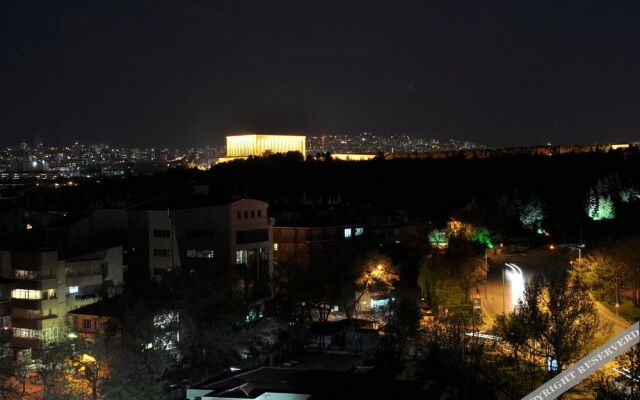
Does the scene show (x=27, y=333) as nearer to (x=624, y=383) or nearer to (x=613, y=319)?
(x=613, y=319)

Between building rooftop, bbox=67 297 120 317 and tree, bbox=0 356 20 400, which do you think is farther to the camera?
building rooftop, bbox=67 297 120 317

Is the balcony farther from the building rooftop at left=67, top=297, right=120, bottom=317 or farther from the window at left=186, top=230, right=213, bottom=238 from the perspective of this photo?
the window at left=186, top=230, right=213, bottom=238

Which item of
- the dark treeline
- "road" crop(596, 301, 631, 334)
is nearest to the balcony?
the dark treeline

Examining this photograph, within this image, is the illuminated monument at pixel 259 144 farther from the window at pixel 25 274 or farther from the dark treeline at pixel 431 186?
the window at pixel 25 274

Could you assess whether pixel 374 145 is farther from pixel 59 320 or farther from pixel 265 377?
pixel 265 377

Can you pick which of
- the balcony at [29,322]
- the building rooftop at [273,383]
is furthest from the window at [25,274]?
the building rooftop at [273,383]

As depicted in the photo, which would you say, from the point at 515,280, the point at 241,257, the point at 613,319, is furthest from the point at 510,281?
the point at 241,257

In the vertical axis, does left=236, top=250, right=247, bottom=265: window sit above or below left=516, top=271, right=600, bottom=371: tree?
above
